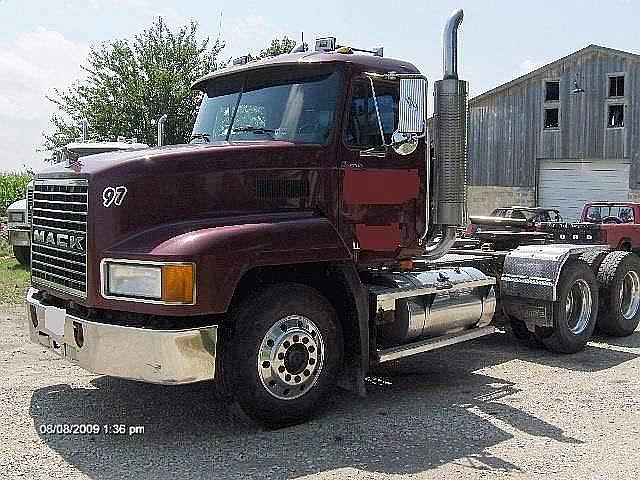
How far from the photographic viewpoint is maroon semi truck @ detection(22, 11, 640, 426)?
5.27 metres

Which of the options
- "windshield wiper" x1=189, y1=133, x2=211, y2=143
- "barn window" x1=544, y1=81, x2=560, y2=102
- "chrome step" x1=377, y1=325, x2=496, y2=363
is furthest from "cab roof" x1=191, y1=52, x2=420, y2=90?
"barn window" x1=544, y1=81, x2=560, y2=102

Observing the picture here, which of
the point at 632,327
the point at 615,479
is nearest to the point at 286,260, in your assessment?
the point at 615,479

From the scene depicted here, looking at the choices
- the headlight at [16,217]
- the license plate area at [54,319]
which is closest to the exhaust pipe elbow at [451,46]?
the license plate area at [54,319]

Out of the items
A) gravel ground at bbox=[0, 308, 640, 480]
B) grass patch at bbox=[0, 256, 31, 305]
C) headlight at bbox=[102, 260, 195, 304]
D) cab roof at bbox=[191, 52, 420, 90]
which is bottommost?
gravel ground at bbox=[0, 308, 640, 480]

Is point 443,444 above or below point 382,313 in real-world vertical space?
below

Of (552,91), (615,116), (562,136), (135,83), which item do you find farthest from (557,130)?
(135,83)

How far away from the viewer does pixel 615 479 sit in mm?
4832

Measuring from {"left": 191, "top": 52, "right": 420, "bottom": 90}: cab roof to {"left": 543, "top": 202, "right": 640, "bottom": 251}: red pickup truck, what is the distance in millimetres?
4698

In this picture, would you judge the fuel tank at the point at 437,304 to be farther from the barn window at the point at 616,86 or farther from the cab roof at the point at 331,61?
the barn window at the point at 616,86

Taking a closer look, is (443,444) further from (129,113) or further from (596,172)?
(129,113)

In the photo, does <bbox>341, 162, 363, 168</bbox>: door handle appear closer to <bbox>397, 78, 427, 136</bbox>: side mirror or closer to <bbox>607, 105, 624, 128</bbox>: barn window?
<bbox>397, 78, 427, 136</bbox>: side mirror

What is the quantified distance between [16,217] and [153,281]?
1216 centimetres

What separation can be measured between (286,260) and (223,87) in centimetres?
208

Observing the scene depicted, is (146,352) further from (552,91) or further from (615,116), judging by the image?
(552,91)
